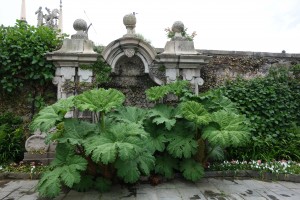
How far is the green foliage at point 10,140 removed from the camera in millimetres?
5063

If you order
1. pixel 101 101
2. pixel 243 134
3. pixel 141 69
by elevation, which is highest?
pixel 141 69

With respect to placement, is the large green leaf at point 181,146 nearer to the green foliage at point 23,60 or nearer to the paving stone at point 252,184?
the paving stone at point 252,184

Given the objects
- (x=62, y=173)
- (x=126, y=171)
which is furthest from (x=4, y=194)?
(x=126, y=171)

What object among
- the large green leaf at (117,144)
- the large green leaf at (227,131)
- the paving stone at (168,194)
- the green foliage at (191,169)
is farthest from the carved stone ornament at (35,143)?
the large green leaf at (227,131)

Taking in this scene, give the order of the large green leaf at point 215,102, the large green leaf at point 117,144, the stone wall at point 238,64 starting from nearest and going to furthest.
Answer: the large green leaf at point 117,144 → the large green leaf at point 215,102 → the stone wall at point 238,64

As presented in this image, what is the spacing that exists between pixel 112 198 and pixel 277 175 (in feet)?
9.86

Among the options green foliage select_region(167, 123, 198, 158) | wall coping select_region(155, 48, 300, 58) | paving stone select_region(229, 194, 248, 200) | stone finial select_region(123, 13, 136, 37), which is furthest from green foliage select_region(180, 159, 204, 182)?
wall coping select_region(155, 48, 300, 58)

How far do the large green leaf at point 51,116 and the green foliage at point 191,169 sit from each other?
6.97ft

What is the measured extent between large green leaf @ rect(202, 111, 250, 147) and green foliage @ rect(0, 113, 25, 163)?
Result: 3.87 metres

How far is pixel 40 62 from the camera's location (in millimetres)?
5461

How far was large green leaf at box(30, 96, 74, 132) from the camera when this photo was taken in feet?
11.7

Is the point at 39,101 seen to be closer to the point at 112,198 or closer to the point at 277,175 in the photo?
the point at 112,198

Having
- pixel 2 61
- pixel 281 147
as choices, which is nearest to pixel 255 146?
pixel 281 147

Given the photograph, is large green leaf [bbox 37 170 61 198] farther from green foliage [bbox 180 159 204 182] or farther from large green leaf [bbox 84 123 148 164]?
green foliage [bbox 180 159 204 182]
